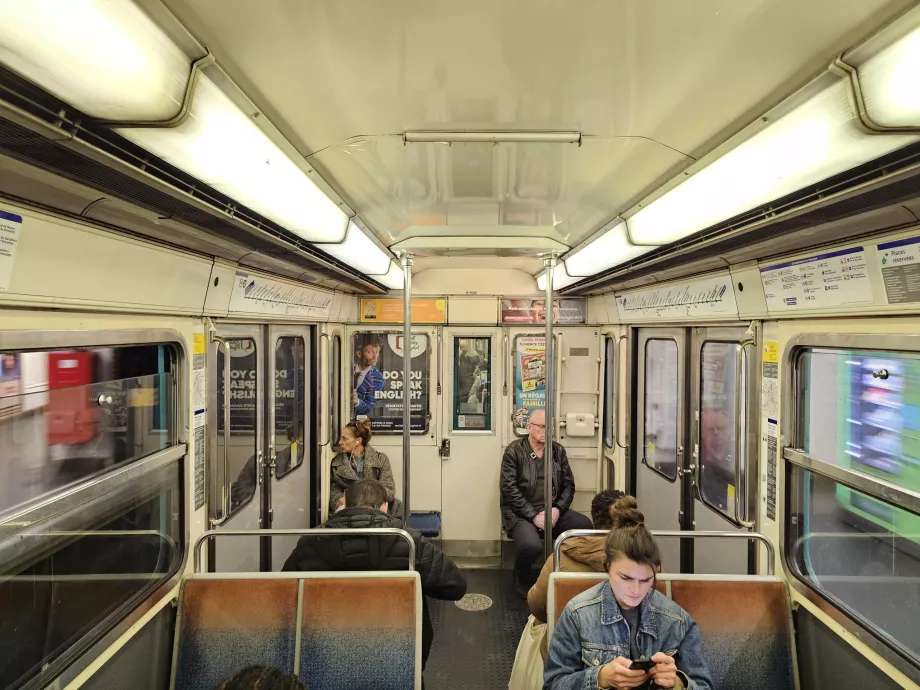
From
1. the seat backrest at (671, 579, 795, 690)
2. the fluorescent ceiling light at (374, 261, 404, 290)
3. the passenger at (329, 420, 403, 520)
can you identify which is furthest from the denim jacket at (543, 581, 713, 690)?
the passenger at (329, 420, 403, 520)

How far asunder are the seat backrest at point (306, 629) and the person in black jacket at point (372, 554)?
0.23 meters

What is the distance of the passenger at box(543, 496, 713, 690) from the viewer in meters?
2.22

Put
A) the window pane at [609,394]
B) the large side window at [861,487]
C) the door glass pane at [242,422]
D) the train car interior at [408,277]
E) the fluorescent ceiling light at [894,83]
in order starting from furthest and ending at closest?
the window pane at [609,394] → the door glass pane at [242,422] → the large side window at [861,487] → the train car interior at [408,277] → the fluorescent ceiling light at [894,83]

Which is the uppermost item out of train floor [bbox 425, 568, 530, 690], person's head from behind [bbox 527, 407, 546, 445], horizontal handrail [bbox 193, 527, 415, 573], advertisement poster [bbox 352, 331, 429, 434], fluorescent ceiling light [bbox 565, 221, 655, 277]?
fluorescent ceiling light [bbox 565, 221, 655, 277]

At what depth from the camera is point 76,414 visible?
2.11 metres

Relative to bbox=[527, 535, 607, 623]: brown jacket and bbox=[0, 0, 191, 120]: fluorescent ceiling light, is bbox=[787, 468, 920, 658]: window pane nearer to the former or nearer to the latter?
bbox=[527, 535, 607, 623]: brown jacket

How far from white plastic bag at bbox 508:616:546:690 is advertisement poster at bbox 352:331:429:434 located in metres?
3.59

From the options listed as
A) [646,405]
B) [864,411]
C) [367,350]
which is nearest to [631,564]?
[864,411]

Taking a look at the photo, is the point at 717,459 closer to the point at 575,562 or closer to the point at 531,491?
the point at 575,562

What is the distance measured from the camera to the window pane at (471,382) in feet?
21.2

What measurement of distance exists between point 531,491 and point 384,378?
229 cm

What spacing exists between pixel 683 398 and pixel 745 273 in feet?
5.75

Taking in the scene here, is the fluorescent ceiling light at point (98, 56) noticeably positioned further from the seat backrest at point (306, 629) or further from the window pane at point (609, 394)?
the window pane at point (609, 394)

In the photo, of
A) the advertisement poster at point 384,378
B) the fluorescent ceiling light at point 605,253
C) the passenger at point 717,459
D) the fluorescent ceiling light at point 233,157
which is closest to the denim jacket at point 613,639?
the passenger at point 717,459
